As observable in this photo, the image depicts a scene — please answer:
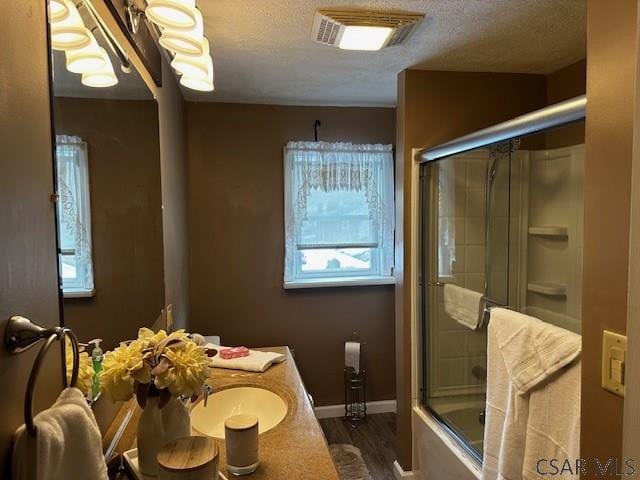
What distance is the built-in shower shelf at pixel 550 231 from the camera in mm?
2361

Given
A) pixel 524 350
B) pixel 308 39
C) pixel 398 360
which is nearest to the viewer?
pixel 524 350

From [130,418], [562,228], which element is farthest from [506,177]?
[130,418]

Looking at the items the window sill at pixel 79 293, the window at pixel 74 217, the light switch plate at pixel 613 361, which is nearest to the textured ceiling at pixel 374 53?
the window at pixel 74 217

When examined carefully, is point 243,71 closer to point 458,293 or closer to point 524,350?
point 458,293

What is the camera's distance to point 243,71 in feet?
7.75

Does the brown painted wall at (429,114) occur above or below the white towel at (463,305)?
above

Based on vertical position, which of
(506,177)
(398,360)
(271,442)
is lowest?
(398,360)

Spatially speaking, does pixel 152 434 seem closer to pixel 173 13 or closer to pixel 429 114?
pixel 173 13

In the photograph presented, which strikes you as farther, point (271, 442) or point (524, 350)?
point (524, 350)

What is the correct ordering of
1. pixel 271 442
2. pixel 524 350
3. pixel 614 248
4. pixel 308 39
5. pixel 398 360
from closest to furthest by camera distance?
pixel 614 248 → pixel 271 442 → pixel 524 350 → pixel 308 39 → pixel 398 360

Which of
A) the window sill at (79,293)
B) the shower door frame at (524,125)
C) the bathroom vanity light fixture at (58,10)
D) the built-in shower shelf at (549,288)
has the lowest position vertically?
the built-in shower shelf at (549,288)

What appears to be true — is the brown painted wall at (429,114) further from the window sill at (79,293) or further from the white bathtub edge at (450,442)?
the window sill at (79,293)

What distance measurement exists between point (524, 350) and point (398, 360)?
1.19 m

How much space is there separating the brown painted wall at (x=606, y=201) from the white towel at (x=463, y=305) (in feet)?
3.90
